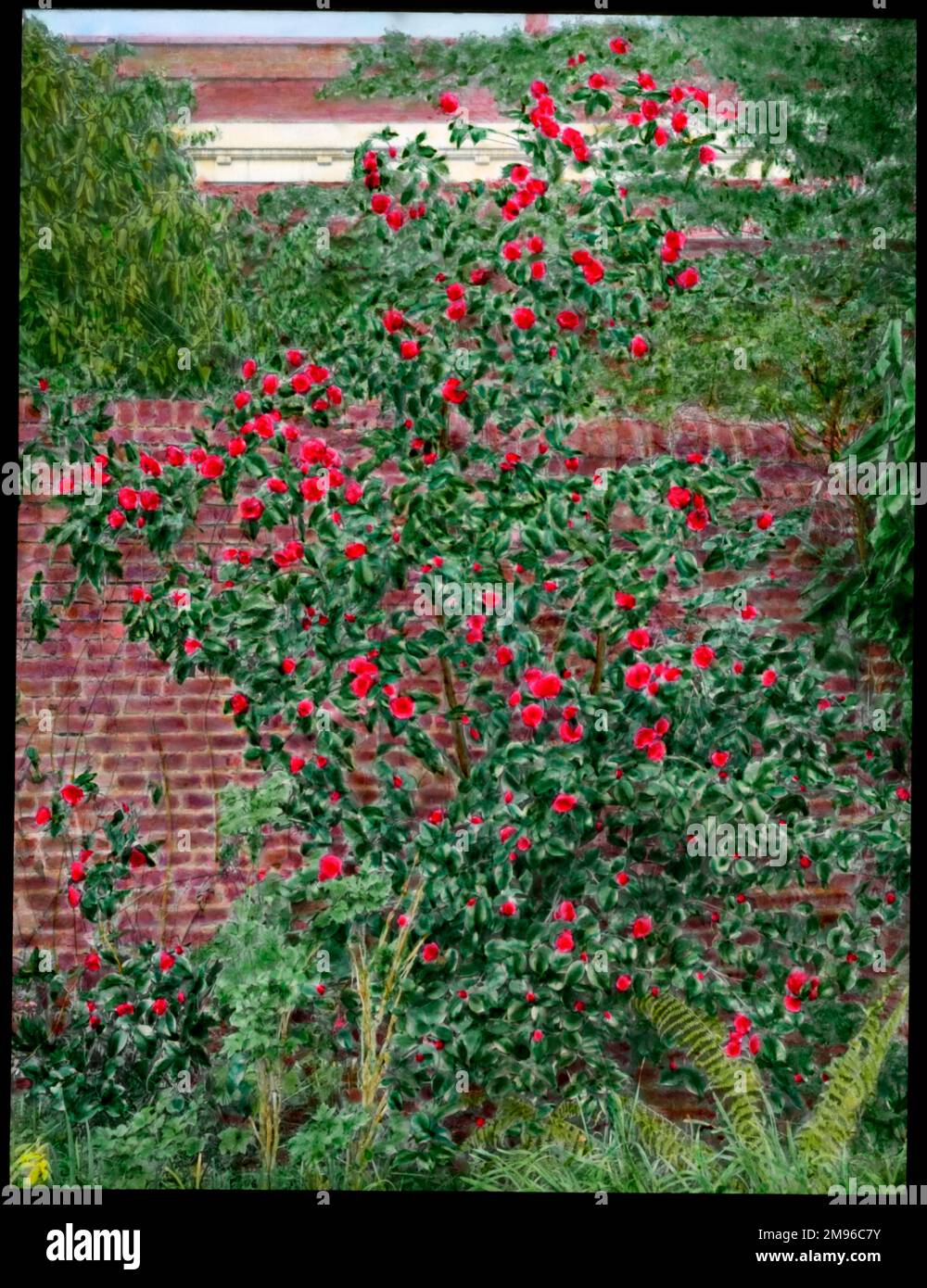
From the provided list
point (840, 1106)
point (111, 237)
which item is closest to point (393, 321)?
point (111, 237)

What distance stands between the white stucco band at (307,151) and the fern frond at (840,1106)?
2672 millimetres

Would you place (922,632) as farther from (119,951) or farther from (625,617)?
(119,951)

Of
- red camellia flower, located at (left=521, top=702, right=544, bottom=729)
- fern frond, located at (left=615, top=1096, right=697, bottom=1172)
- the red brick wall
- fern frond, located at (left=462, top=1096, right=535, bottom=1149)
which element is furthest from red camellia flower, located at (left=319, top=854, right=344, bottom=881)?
fern frond, located at (left=615, top=1096, right=697, bottom=1172)

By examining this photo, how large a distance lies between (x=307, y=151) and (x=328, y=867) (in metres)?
2.14

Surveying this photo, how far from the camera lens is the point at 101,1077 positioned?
3689 mm

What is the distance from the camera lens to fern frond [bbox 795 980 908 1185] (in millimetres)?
3668

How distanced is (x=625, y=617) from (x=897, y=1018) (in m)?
1.45

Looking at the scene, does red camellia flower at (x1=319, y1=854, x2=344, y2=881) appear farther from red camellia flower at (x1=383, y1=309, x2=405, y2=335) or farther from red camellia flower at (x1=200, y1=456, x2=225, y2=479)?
red camellia flower at (x1=383, y1=309, x2=405, y2=335)

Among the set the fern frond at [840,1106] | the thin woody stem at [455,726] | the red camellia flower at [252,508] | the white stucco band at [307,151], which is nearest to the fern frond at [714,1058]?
the fern frond at [840,1106]

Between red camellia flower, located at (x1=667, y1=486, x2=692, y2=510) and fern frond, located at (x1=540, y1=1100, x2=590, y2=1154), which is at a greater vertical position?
red camellia flower, located at (x1=667, y1=486, x2=692, y2=510)

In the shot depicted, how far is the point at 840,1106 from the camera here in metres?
3.67

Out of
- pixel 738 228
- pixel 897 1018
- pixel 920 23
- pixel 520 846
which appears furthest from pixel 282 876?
pixel 920 23

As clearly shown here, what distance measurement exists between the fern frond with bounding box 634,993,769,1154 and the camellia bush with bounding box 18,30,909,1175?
2 centimetres

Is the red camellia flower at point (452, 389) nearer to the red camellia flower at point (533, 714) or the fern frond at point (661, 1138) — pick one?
the red camellia flower at point (533, 714)
